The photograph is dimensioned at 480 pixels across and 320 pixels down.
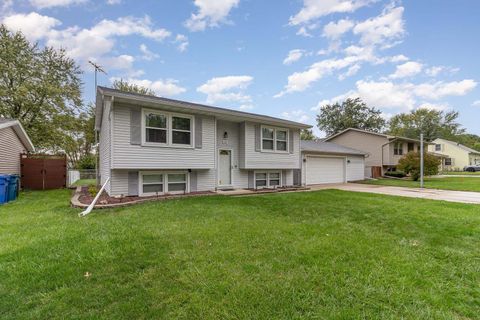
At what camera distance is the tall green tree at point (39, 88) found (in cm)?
1706

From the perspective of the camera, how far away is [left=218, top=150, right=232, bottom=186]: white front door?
11.4 meters

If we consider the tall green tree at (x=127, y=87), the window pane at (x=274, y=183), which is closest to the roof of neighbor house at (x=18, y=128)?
the window pane at (x=274, y=183)

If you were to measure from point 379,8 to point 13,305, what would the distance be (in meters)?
14.0

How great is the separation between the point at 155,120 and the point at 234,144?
3.99m

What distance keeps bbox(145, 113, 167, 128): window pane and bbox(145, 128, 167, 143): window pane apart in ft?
0.62

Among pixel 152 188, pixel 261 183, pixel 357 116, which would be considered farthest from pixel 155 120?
pixel 357 116

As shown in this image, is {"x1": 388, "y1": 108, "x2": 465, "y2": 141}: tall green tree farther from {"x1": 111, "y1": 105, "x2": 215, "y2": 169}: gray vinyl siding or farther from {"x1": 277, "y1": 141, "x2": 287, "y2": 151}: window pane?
{"x1": 111, "y1": 105, "x2": 215, "y2": 169}: gray vinyl siding

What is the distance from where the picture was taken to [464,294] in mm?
2588

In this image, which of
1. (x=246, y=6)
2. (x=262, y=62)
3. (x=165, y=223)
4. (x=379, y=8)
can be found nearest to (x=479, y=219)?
(x=165, y=223)

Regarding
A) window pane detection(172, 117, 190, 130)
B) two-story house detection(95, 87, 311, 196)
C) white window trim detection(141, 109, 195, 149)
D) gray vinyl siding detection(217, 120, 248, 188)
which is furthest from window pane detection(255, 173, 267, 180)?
window pane detection(172, 117, 190, 130)

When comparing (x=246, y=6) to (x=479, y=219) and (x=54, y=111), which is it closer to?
(x=479, y=219)

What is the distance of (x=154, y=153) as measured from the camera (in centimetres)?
893

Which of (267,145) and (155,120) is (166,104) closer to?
(155,120)

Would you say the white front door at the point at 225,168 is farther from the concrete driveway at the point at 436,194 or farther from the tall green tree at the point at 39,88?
the tall green tree at the point at 39,88
